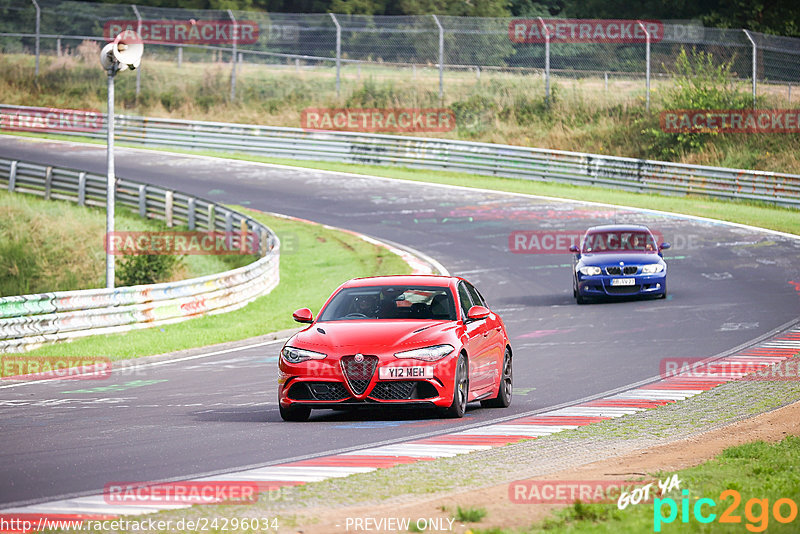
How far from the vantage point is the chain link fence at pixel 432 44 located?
135 ft

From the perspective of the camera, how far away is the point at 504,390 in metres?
12.8

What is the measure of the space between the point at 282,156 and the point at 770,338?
32.1m

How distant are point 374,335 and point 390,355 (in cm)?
36

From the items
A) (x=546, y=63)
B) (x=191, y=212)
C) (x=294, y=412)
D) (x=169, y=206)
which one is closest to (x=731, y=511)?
(x=294, y=412)

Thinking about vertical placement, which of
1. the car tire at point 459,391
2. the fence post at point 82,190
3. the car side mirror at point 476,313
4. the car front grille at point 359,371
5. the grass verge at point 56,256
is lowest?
the grass verge at point 56,256

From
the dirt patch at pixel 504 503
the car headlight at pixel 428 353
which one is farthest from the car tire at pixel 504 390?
the dirt patch at pixel 504 503

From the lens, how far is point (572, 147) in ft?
151

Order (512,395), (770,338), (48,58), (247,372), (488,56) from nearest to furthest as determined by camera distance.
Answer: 1. (512,395)
2. (247,372)
3. (770,338)
4. (488,56)
5. (48,58)

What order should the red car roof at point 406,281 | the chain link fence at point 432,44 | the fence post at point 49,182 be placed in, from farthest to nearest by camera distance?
the chain link fence at point 432,44
the fence post at point 49,182
the red car roof at point 406,281

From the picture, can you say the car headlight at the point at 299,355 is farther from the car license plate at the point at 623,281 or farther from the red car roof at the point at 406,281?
the car license plate at the point at 623,281

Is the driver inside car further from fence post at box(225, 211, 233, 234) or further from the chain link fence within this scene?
the chain link fence

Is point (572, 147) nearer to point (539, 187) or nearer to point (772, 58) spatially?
point (539, 187)

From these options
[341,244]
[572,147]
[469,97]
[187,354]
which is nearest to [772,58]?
[572,147]

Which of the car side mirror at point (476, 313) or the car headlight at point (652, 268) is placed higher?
the car side mirror at point (476, 313)
